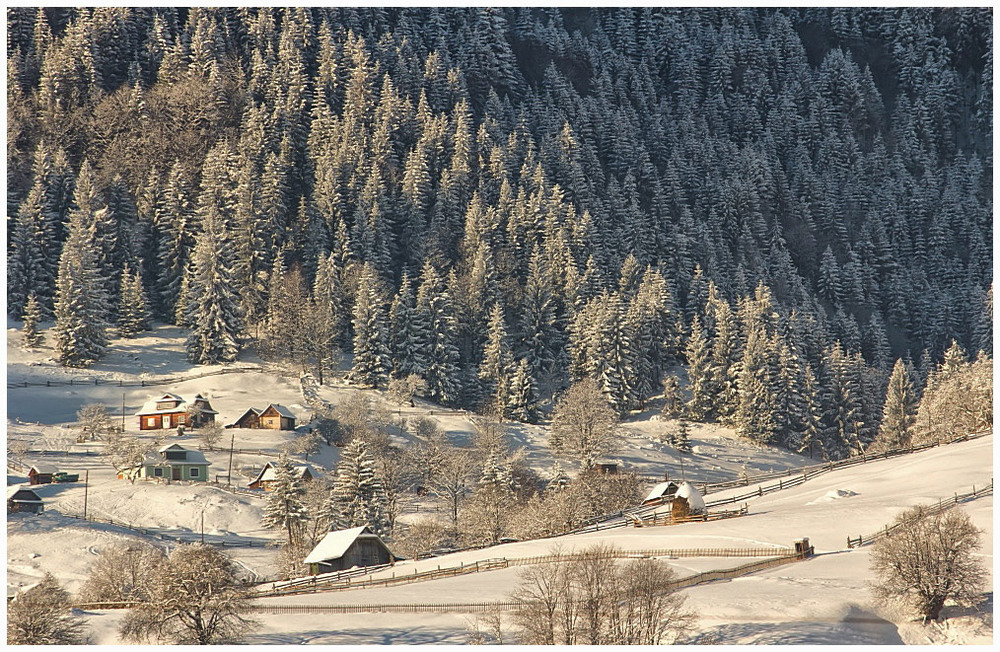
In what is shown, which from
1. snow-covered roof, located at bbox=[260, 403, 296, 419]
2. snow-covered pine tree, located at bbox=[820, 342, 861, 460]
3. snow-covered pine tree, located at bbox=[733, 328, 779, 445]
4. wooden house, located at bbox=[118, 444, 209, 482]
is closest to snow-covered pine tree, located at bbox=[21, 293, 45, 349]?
snow-covered roof, located at bbox=[260, 403, 296, 419]

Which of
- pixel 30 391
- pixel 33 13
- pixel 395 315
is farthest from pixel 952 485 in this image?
pixel 33 13

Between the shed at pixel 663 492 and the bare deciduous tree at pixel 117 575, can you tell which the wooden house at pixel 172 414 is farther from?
the shed at pixel 663 492

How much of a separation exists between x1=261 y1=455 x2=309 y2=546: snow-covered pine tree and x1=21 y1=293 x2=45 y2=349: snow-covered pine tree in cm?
5165

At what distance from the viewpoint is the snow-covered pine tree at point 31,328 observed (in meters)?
124

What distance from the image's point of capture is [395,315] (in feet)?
436

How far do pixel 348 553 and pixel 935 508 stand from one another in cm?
3106

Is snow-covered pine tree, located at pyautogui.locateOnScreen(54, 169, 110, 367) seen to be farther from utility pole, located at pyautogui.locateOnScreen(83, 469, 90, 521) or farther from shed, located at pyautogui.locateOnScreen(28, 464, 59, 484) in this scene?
shed, located at pyautogui.locateOnScreen(28, 464, 59, 484)

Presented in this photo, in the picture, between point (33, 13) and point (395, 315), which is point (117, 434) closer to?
point (395, 315)

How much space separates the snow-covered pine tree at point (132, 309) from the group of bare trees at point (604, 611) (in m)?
95.8

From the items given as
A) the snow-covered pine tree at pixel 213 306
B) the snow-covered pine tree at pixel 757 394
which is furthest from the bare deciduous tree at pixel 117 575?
the snow-covered pine tree at pixel 757 394

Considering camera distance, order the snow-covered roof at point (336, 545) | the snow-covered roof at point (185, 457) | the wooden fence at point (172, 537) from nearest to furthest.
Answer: the snow-covered roof at point (336, 545)
the wooden fence at point (172, 537)
the snow-covered roof at point (185, 457)

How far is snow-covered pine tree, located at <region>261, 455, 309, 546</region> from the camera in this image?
8125 centimetres

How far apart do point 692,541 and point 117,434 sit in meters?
56.3

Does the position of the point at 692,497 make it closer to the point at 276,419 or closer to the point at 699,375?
the point at 276,419
